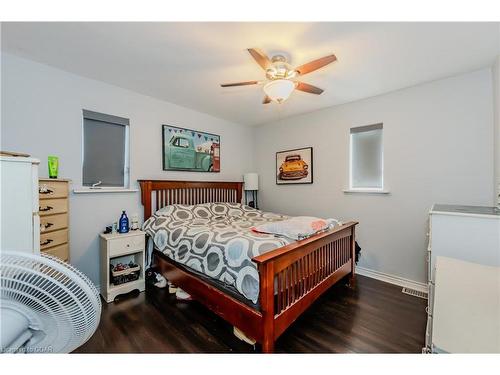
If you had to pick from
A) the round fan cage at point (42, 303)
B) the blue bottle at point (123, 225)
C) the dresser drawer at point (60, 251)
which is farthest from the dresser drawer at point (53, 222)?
the round fan cage at point (42, 303)

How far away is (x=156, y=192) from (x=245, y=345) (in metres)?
2.13

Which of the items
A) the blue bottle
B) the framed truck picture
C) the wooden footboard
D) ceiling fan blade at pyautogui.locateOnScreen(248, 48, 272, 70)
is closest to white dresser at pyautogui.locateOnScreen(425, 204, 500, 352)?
the wooden footboard

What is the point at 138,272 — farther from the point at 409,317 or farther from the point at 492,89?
the point at 492,89

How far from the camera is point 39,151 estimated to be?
7.01ft

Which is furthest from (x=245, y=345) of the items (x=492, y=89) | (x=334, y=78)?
(x=492, y=89)

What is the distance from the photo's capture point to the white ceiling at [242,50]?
1607 mm

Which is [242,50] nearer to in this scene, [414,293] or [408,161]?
[408,161]

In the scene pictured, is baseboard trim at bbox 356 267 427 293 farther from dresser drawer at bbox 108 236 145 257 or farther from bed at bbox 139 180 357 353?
dresser drawer at bbox 108 236 145 257

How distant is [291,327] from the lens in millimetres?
1841

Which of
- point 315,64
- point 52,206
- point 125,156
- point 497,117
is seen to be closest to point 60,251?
point 52,206

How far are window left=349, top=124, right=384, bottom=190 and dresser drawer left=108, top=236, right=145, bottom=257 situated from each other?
9.12 ft

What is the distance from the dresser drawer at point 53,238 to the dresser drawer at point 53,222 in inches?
1.4

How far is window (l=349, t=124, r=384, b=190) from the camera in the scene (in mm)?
2887
